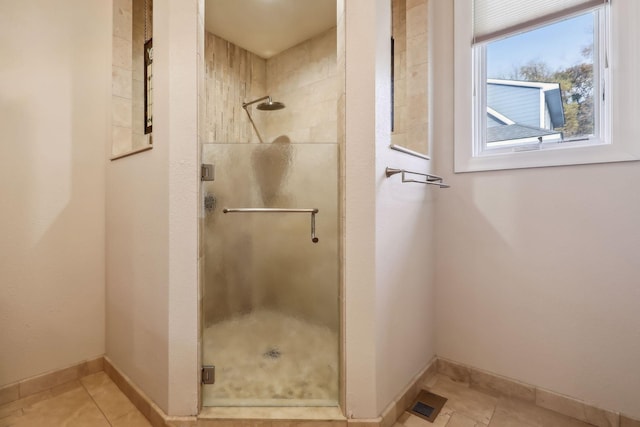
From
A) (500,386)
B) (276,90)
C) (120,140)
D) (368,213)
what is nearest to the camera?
(368,213)

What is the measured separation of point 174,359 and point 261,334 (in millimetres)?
417

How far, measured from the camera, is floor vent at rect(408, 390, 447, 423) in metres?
1.51

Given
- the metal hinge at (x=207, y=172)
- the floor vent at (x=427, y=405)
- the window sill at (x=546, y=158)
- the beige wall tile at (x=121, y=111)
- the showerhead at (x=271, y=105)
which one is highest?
the showerhead at (x=271, y=105)

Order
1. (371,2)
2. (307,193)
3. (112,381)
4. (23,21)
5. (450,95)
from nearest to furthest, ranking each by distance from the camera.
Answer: (371,2) → (307,193) → (23,21) → (112,381) → (450,95)

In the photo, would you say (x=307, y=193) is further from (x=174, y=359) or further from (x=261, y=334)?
(x=174, y=359)

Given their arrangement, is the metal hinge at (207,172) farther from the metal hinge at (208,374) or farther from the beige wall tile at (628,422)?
the beige wall tile at (628,422)

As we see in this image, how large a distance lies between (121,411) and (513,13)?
3.11m

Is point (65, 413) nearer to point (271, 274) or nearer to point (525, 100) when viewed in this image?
point (271, 274)

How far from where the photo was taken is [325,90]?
2.67m

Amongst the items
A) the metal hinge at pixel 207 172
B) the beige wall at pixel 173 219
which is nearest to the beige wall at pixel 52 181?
the beige wall at pixel 173 219

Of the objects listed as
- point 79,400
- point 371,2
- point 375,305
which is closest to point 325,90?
point 371,2

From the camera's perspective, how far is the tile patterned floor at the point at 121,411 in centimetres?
144

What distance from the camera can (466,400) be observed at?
1.63m

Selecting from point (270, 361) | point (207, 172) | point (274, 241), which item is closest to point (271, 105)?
point (207, 172)
